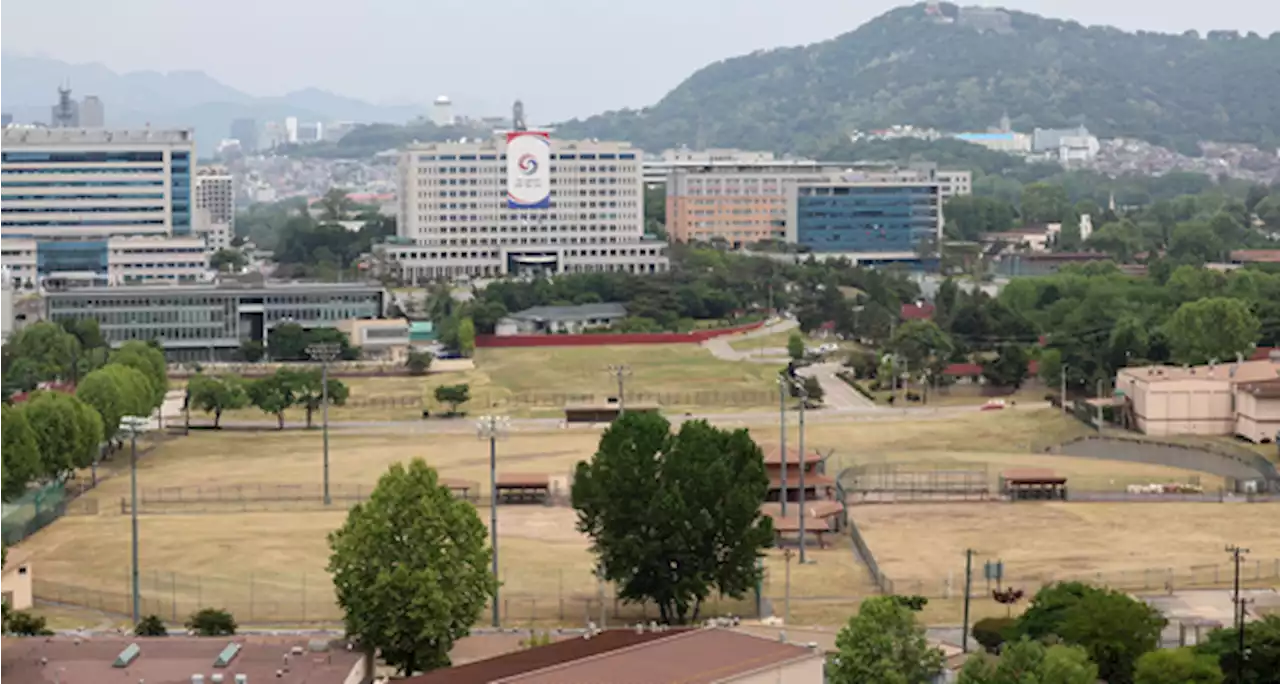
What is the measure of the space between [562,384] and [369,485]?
86.7 feet

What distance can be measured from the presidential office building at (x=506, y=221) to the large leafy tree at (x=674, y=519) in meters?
93.3

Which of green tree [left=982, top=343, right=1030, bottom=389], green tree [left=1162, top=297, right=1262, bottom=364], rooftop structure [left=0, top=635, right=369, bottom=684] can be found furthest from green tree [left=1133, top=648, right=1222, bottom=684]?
green tree [left=982, top=343, right=1030, bottom=389]

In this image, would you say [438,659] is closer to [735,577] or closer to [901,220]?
[735,577]

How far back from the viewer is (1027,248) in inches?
5881

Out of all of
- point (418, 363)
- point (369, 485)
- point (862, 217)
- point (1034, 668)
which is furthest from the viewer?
point (862, 217)

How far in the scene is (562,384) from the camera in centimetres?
8081

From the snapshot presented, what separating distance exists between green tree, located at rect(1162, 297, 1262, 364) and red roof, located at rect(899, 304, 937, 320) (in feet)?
79.2

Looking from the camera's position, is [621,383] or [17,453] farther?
[621,383]

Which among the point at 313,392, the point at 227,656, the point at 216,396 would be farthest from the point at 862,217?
the point at 227,656

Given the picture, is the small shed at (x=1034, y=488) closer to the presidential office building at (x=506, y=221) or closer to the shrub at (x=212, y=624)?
the shrub at (x=212, y=624)

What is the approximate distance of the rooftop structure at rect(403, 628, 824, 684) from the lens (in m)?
27.2

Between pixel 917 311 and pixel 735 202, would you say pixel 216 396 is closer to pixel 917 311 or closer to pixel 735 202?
pixel 917 311

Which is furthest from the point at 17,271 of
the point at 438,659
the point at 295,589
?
the point at 438,659

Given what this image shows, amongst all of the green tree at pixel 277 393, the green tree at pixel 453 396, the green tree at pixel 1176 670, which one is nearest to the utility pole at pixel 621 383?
the green tree at pixel 453 396
